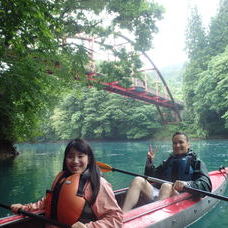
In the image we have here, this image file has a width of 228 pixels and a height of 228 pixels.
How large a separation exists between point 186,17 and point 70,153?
30097 mm

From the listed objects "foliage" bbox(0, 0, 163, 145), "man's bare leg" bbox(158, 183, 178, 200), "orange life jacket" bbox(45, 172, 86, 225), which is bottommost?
"man's bare leg" bbox(158, 183, 178, 200)

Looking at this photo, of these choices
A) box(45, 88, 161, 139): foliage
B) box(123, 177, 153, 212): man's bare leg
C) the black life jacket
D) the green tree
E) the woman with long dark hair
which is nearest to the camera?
the woman with long dark hair

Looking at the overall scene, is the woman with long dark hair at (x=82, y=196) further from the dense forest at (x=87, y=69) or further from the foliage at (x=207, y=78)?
the foliage at (x=207, y=78)

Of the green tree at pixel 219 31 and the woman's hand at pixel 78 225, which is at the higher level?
the green tree at pixel 219 31

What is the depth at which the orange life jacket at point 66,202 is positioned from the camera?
1.60m

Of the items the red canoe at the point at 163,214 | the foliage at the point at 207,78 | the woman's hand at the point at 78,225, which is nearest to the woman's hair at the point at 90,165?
the woman's hand at the point at 78,225

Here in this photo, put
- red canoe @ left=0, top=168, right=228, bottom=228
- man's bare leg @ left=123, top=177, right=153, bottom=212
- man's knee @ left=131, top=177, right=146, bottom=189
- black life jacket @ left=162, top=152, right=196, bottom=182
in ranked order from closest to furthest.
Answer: red canoe @ left=0, top=168, right=228, bottom=228
man's bare leg @ left=123, top=177, right=153, bottom=212
man's knee @ left=131, top=177, right=146, bottom=189
black life jacket @ left=162, top=152, right=196, bottom=182

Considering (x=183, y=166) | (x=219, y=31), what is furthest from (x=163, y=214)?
(x=219, y=31)

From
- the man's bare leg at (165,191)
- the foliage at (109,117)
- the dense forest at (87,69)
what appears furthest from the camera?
the foliage at (109,117)

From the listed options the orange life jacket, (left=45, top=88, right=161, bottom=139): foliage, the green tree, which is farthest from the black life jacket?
(left=45, top=88, right=161, bottom=139): foliage

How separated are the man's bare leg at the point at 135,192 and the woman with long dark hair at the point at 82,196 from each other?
121 cm

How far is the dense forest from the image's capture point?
4176mm

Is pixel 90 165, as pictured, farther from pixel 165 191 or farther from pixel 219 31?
pixel 219 31

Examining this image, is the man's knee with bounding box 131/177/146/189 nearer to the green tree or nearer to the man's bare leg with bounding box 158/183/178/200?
the man's bare leg with bounding box 158/183/178/200
